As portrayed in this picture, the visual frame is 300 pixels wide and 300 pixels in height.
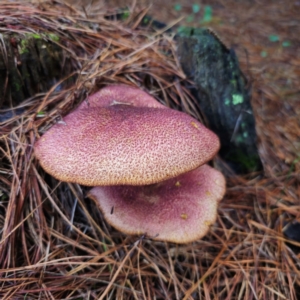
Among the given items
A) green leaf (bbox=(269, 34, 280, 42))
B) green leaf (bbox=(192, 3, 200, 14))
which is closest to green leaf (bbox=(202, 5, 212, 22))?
green leaf (bbox=(192, 3, 200, 14))

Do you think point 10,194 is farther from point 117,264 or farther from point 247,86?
point 247,86

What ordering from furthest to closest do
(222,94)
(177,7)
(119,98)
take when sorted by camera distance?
(177,7)
(222,94)
(119,98)

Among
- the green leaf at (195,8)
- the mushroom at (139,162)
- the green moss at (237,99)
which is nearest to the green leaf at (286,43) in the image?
the green leaf at (195,8)

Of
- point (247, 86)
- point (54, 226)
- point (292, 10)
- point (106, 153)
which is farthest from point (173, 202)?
point (292, 10)

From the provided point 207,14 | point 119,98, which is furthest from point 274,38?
point 119,98

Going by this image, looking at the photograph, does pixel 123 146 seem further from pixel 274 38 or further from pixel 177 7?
pixel 177 7

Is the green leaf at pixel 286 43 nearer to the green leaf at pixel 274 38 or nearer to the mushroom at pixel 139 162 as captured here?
the green leaf at pixel 274 38
